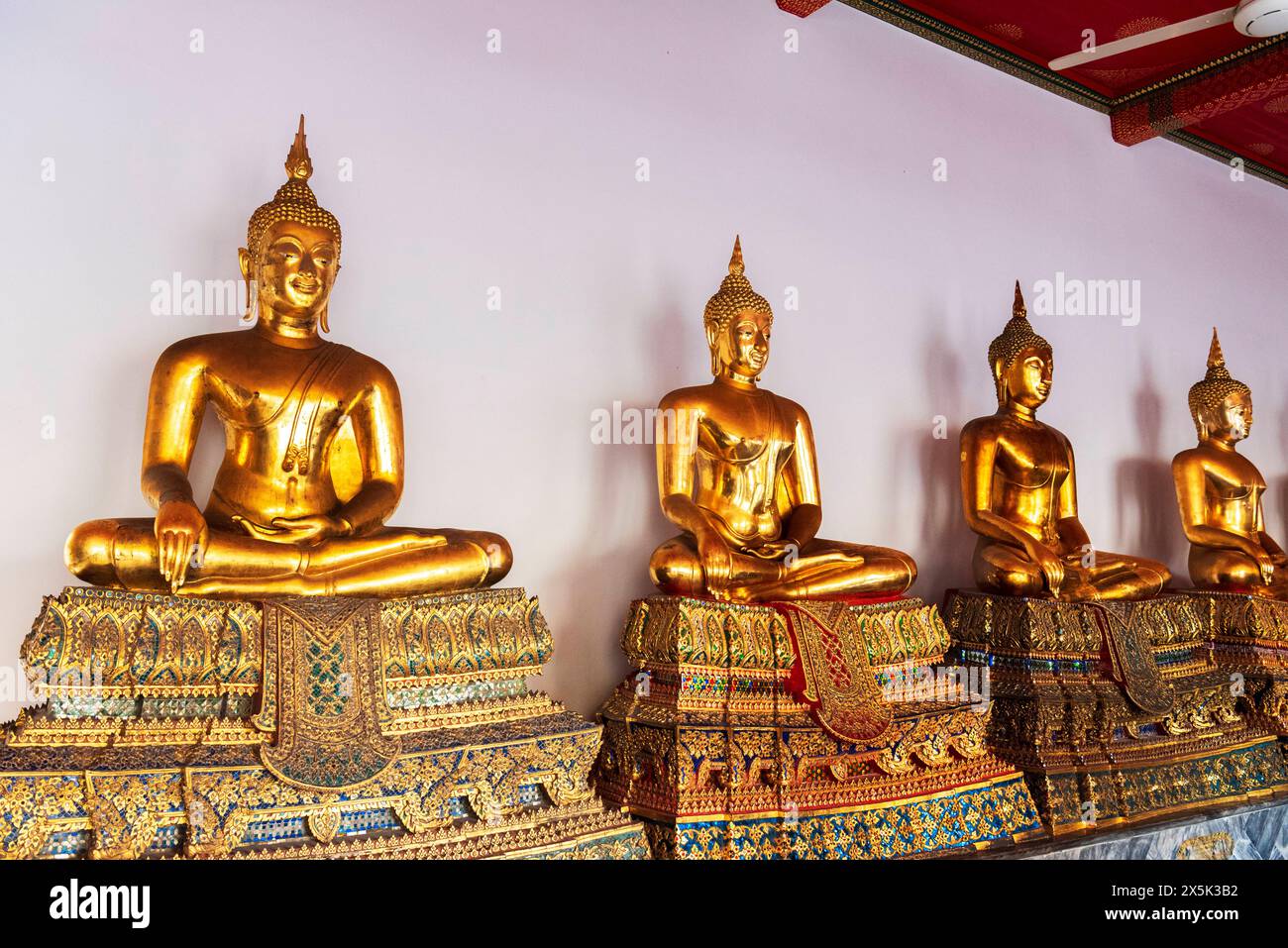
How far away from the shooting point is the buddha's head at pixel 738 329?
3.88 meters

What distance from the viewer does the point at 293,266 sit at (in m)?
3.17

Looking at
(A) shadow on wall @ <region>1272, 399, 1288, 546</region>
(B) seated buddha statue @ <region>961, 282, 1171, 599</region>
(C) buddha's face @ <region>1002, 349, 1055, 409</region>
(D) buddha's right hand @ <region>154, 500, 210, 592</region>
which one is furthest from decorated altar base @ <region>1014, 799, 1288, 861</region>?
(A) shadow on wall @ <region>1272, 399, 1288, 546</region>

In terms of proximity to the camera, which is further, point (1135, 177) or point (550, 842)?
point (1135, 177)

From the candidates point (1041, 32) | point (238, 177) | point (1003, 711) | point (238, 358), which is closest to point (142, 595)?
point (238, 358)

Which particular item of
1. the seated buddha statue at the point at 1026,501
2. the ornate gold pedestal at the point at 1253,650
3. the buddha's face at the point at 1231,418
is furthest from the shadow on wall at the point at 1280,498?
the seated buddha statue at the point at 1026,501

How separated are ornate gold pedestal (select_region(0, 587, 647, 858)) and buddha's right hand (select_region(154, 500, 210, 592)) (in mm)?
68

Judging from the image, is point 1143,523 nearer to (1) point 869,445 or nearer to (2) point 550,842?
(1) point 869,445

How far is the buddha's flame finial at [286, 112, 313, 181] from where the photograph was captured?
3293 mm

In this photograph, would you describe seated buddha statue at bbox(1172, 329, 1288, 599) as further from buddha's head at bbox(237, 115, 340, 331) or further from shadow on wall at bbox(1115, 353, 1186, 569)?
buddha's head at bbox(237, 115, 340, 331)

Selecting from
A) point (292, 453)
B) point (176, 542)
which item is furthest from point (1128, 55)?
point (176, 542)

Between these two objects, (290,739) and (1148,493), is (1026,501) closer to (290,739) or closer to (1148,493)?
(1148,493)

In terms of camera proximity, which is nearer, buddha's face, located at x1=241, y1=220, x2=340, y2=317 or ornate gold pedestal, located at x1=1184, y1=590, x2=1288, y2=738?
buddha's face, located at x1=241, y1=220, x2=340, y2=317

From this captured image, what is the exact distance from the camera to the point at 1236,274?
6492 millimetres

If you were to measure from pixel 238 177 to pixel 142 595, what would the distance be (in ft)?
4.91
